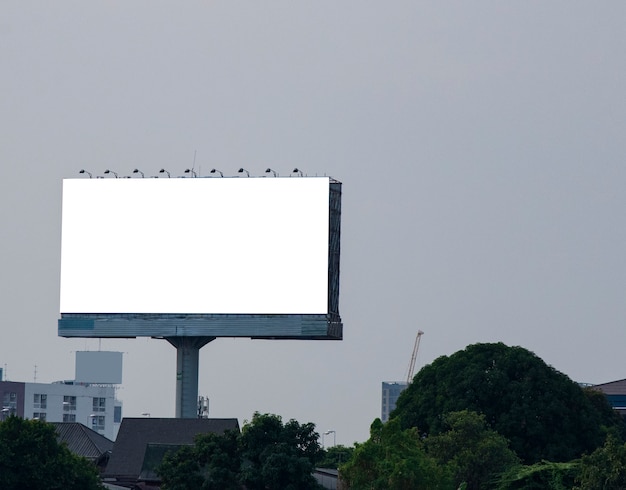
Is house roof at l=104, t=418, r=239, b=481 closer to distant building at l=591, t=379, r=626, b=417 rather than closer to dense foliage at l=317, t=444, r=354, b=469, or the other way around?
dense foliage at l=317, t=444, r=354, b=469

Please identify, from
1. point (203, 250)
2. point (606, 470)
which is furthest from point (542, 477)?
point (203, 250)

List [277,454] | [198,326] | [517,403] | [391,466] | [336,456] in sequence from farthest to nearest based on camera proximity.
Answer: [336,456] < [198,326] < [517,403] < [277,454] < [391,466]

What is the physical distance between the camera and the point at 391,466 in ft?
258

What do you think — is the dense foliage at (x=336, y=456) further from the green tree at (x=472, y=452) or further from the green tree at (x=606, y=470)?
the green tree at (x=606, y=470)

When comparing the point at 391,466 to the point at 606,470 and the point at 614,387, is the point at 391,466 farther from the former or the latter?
the point at 614,387

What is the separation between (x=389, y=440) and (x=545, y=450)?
21.7 meters

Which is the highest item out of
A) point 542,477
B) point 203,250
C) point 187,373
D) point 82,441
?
point 203,250

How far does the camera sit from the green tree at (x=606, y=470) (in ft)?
239

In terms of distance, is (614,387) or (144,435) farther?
(614,387)

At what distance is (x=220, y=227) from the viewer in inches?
4825

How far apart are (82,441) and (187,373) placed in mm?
9772

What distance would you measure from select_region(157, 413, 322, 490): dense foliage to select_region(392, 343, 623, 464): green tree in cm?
1528

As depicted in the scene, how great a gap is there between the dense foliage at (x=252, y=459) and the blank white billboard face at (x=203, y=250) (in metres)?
32.5

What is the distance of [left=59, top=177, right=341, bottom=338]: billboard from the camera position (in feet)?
399
